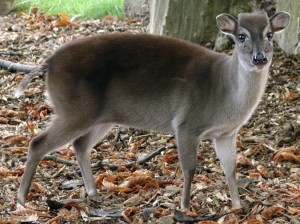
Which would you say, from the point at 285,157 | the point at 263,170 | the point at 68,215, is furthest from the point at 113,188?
the point at 285,157

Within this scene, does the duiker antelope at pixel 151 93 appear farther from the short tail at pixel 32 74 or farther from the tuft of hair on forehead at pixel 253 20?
the tuft of hair on forehead at pixel 253 20

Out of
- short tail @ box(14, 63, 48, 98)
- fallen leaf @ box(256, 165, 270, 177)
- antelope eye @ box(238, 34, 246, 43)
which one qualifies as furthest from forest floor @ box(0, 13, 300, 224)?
antelope eye @ box(238, 34, 246, 43)

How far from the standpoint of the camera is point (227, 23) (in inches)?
200

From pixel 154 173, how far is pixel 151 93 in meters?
0.82

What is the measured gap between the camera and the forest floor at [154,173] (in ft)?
16.6

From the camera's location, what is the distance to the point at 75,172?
604cm

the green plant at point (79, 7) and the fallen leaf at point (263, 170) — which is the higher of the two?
the fallen leaf at point (263, 170)

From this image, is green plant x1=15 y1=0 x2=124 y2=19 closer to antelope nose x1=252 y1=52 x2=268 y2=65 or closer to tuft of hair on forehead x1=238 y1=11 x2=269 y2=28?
tuft of hair on forehead x1=238 y1=11 x2=269 y2=28

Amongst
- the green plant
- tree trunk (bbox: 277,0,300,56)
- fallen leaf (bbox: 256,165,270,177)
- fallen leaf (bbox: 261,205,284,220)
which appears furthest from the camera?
the green plant

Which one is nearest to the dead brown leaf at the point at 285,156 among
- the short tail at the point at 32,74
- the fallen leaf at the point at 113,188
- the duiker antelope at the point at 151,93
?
the duiker antelope at the point at 151,93

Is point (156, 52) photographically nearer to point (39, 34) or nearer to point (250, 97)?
point (250, 97)

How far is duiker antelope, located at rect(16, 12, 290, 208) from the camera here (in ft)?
16.9

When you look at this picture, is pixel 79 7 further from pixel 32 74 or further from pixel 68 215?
pixel 68 215

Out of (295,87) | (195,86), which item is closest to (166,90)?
(195,86)
